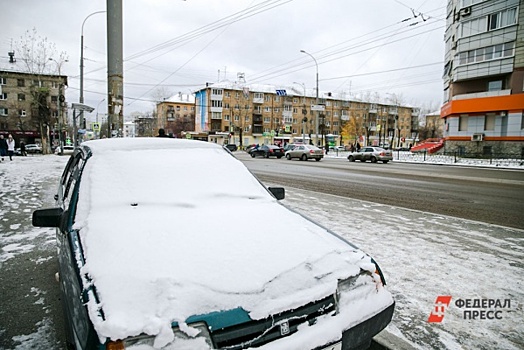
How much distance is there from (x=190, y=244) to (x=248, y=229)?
451 mm

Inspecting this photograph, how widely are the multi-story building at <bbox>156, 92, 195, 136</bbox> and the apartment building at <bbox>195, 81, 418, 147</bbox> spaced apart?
5554 mm

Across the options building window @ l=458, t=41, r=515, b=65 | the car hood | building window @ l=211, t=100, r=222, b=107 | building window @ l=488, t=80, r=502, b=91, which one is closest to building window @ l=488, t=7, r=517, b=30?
building window @ l=458, t=41, r=515, b=65

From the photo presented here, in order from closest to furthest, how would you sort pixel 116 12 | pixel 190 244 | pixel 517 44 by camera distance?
pixel 190 244
pixel 116 12
pixel 517 44

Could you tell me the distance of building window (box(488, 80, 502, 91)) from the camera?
1236 inches

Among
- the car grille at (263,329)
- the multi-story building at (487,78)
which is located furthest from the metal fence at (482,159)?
the car grille at (263,329)

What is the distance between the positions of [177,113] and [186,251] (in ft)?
301

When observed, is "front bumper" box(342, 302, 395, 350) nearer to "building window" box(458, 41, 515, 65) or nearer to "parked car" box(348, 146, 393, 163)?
"parked car" box(348, 146, 393, 163)

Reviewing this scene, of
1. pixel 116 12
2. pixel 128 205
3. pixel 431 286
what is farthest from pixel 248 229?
pixel 116 12

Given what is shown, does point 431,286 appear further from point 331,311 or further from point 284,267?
point 284,267

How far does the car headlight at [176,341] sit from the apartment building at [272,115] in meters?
66.8

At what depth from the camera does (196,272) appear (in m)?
1.68

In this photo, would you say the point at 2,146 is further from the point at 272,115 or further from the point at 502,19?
the point at 272,115

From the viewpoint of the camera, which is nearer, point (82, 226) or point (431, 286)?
point (82, 226)

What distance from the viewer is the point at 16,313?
8.99 ft
